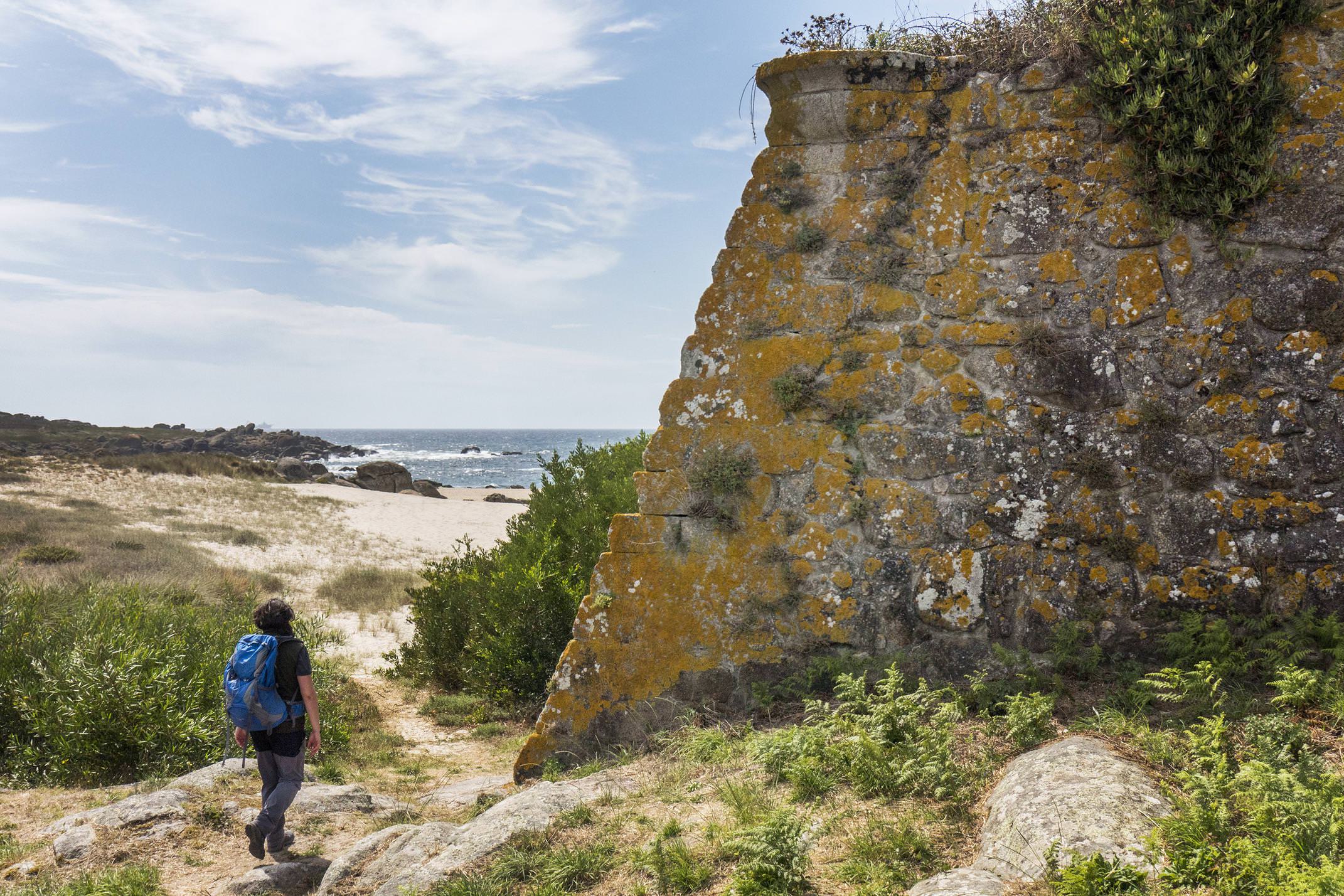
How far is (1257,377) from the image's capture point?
4.46 metres

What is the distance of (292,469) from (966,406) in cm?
4153

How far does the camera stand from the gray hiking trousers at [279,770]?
492 centimetres

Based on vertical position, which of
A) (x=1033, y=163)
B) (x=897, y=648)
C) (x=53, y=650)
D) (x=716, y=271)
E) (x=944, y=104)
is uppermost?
(x=944, y=104)

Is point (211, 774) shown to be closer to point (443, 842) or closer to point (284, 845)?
point (284, 845)

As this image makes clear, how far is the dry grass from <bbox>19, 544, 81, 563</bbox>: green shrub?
4209 millimetres

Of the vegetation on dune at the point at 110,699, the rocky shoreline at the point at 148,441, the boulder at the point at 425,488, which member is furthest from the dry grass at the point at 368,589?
the rocky shoreline at the point at 148,441

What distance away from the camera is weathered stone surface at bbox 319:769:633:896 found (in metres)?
3.82

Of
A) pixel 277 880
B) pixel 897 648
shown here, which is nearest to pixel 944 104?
pixel 897 648

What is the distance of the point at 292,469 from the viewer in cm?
4094

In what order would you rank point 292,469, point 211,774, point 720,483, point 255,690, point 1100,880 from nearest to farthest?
point 1100,880 < point 255,690 < point 720,483 < point 211,774 < point 292,469

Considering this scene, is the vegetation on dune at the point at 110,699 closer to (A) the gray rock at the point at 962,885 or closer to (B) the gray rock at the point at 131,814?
(B) the gray rock at the point at 131,814

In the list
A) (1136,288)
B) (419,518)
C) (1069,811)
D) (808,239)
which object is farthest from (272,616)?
(419,518)

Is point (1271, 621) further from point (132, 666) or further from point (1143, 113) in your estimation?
point (132, 666)

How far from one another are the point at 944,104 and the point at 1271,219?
6.19 feet
